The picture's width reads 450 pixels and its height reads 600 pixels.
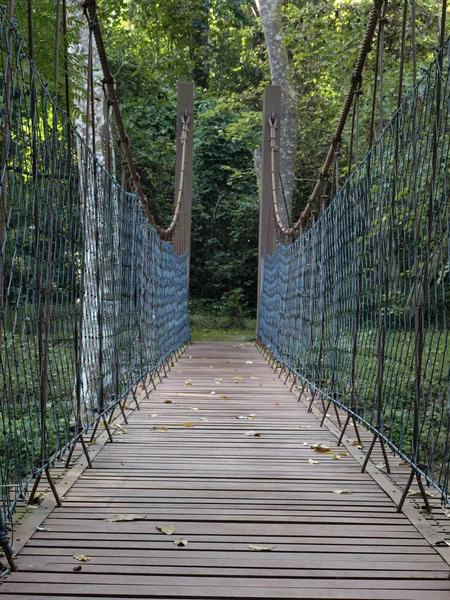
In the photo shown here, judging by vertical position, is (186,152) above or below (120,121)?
above

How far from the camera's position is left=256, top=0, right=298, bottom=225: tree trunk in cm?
977

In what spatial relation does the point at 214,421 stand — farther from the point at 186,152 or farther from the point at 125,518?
the point at 186,152

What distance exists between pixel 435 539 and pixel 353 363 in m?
1.17

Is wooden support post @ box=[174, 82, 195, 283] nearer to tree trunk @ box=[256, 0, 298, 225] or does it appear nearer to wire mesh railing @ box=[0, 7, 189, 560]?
tree trunk @ box=[256, 0, 298, 225]

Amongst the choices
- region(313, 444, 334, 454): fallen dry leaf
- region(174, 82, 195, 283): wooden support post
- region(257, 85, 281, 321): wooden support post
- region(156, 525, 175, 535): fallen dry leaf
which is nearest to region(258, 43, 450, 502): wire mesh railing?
region(313, 444, 334, 454): fallen dry leaf

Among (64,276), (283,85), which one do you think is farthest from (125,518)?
(283,85)

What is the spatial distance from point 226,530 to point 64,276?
971 millimetres

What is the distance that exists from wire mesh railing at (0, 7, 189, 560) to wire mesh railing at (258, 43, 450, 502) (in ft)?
3.03

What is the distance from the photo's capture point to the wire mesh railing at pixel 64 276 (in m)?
1.87

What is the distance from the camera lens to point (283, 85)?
999 cm

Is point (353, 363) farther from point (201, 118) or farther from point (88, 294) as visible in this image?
point (201, 118)

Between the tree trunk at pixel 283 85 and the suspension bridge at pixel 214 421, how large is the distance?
197 inches

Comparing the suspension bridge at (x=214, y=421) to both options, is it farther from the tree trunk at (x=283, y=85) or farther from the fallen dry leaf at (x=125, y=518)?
the tree trunk at (x=283, y=85)

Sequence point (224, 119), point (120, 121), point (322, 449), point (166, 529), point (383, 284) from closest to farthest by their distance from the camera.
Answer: point (166, 529) < point (383, 284) < point (322, 449) < point (120, 121) < point (224, 119)
